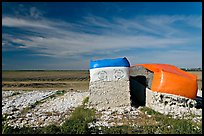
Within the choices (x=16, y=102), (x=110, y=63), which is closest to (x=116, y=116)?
(x=110, y=63)

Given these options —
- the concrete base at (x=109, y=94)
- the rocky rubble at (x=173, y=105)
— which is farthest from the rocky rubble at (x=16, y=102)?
the rocky rubble at (x=173, y=105)

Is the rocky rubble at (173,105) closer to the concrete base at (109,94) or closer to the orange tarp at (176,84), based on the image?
the orange tarp at (176,84)

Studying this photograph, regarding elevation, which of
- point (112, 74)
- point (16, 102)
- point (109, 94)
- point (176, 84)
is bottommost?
point (16, 102)

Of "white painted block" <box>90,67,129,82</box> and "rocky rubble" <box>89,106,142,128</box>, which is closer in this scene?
"rocky rubble" <box>89,106,142,128</box>

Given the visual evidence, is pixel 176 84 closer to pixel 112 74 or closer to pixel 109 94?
pixel 112 74

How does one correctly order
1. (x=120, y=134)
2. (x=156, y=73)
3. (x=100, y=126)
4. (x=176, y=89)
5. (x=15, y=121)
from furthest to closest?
(x=156, y=73), (x=176, y=89), (x=15, y=121), (x=100, y=126), (x=120, y=134)

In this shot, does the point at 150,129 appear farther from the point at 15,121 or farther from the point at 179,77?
the point at 15,121

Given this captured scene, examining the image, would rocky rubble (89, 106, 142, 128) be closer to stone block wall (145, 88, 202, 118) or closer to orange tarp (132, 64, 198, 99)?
stone block wall (145, 88, 202, 118)

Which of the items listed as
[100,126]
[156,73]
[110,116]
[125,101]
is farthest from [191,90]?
[100,126]

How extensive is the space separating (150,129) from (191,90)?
4220 millimetres

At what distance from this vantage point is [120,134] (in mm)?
7363

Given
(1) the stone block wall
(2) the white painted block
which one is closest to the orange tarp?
(1) the stone block wall

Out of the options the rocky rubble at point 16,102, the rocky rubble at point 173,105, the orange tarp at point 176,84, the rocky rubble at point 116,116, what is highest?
the orange tarp at point 176,84

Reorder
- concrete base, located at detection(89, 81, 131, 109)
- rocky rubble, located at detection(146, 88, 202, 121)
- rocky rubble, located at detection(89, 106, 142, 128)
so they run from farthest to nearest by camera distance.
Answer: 1. concrete base, located at detection(89, 81, 131, 109)
2. rocky rubble, located at detection(146, 88, 202, 121)
3. rocky rubble, located at detection(89, 106, 142, 128)
